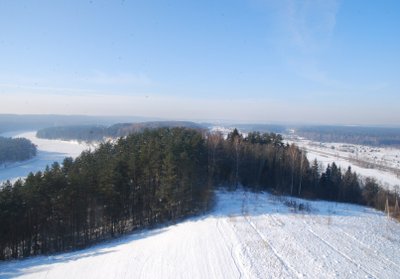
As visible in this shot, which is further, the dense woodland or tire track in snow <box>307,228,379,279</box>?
→ the dense woodland

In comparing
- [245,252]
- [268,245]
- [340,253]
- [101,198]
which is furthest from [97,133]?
[340,253]

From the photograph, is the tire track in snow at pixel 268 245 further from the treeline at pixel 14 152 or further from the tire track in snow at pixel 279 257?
the treeline at pixel 14 152

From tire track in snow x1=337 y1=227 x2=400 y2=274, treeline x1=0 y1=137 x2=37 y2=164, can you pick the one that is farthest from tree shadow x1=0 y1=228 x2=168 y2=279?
treeline x1=0 y1=137 x2=37 y2=164

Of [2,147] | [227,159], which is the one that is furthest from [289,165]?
[2,147]

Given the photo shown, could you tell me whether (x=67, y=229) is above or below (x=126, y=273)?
below

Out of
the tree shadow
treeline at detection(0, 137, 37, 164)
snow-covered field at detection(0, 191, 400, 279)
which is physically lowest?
treeline at detection(0, 137, 37, 164)

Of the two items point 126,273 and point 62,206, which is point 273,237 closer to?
point 126,273

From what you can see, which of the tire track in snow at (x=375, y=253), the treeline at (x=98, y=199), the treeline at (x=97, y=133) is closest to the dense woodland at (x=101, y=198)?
the treeline at (x=98, y=199)

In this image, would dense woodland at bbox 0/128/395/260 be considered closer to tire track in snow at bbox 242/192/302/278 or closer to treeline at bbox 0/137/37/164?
tire track in snow at bbox 242/192/302/278

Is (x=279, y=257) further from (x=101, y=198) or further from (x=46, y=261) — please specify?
(x=101, y=198)
